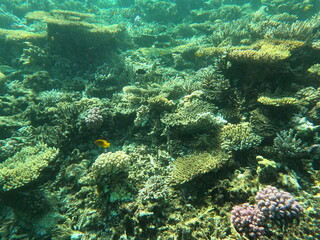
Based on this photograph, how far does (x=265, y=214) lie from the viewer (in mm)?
2463

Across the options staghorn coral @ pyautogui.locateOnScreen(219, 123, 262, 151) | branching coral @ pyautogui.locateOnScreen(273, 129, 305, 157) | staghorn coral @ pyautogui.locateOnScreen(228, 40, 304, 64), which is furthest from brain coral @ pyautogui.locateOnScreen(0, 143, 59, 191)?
staghorn coral @ pyautogui.locateOnScreen(228, 40, 304, 64)

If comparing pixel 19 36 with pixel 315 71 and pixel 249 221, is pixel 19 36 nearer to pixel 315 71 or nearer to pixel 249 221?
pixel 249 221

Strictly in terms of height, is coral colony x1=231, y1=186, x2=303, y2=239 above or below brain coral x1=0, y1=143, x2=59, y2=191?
above

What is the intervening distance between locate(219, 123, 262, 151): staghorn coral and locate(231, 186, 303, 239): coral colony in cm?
105

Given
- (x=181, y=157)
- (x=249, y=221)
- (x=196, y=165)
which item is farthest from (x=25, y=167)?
(x=249, y=221)

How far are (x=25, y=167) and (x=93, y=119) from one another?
1799 mm

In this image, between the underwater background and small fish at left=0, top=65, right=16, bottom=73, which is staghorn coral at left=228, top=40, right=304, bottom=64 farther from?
small fish at left=0, top=65, right=16, bottom=73

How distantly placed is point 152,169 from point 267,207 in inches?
84.0

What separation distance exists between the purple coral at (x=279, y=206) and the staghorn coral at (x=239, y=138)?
1074 mm

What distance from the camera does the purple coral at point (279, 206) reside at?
2.39 m

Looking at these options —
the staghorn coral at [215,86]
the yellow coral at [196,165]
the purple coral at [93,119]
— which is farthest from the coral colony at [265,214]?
the purple coral at [93,119]

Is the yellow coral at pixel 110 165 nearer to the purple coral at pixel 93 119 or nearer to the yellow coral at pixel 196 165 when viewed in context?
the yellow coral at pixel 196 165

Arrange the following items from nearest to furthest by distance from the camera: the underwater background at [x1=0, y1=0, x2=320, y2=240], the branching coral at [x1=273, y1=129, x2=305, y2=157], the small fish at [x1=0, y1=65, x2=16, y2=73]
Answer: the underwater background at [x1=0, y1=0, x2=320, y2=240], the branching coral at [x1=273, y1=129, x2=305, y2=157], the small fish at [x1=0, y1=65, x2=16, y2=73]

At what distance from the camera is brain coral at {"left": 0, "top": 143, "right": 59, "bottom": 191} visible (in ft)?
12.0
